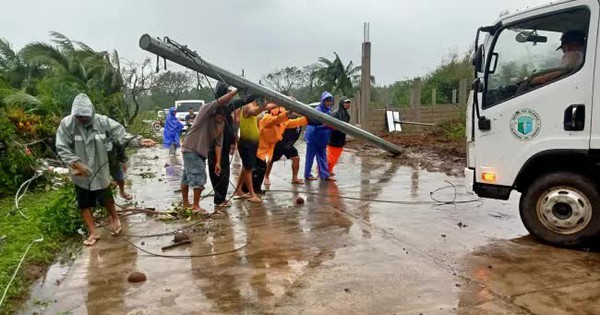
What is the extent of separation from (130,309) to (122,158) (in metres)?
2.90

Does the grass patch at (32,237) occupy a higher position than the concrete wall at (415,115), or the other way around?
the concrete wall at (415,115)

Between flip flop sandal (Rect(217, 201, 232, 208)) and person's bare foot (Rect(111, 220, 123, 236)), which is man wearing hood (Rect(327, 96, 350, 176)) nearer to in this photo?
flip flop sandal (Rect(217, 201, 232, 208))

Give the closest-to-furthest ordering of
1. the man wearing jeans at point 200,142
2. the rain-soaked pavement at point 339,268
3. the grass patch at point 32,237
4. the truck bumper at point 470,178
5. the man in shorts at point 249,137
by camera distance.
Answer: the rain-soaked pavement at point 339,268 < the grass patch at point 32,237 < the truck bumper at point 470,178 < the man wearing jeans at point 200,142 < the man in shorts at point 249,137

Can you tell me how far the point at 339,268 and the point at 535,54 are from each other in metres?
2.95

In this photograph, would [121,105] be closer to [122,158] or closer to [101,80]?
[101,80]

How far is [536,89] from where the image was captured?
5109mm

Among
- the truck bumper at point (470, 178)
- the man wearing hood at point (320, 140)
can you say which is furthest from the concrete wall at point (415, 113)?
the truck bumper at point (470, 178)

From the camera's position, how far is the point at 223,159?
747 centimetres

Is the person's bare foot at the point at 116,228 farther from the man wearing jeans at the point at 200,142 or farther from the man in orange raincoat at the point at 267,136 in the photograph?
the man in orange raincoat at the point at 267,136

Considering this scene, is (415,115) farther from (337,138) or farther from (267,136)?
(267,136)

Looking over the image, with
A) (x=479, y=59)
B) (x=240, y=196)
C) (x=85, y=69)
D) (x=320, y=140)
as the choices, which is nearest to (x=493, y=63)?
(x=479, y=59)

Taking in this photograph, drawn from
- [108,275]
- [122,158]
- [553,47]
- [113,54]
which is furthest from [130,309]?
[113,54]

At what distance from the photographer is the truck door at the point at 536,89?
4.83 m

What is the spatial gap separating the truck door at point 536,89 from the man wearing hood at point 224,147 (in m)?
3.17
